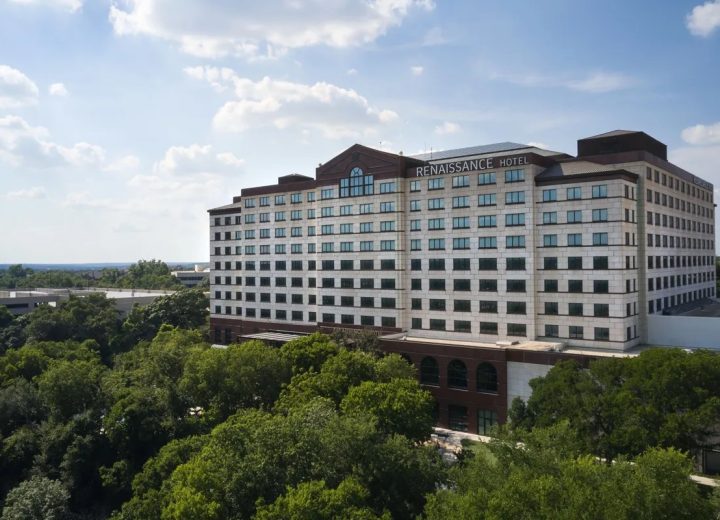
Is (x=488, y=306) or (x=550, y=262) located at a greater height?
(x=550, y=262)

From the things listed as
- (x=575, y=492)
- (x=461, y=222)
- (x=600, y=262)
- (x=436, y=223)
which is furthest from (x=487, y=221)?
(x=575, y=492)

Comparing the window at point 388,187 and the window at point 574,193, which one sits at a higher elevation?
the window at point 388,187

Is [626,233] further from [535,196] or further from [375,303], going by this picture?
[375,303]

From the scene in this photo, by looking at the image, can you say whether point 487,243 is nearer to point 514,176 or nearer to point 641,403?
point 514,176

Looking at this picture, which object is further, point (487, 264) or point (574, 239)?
point (487, 264)

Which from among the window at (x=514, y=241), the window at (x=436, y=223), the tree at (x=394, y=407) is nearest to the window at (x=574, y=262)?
the window at (x=514, y=241)

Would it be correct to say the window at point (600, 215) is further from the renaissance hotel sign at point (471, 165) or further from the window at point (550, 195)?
the renaissance hotel sign at point (471, 165)

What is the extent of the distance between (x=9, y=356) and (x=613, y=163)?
266 ft

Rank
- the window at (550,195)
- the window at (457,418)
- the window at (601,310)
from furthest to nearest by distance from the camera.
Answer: the window at (550,195) < the window at (457,418) < the window at (601,310)

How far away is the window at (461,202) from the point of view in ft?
235

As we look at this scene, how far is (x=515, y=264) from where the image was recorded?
224 feet

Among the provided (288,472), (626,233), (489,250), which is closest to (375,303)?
(489,250)

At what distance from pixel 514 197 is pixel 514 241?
5302mm

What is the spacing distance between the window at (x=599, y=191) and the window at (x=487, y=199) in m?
11.6
